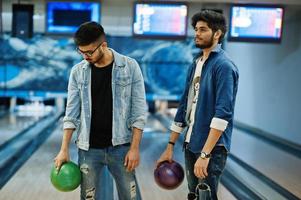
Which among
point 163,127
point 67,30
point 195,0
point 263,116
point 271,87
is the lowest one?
point 163,127

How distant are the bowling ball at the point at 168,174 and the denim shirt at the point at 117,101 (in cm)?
24

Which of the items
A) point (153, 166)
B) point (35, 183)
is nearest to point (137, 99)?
point (35, 183)

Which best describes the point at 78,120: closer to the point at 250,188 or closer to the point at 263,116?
the point at 250,188

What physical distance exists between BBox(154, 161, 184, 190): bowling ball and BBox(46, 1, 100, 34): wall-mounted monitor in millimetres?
3045

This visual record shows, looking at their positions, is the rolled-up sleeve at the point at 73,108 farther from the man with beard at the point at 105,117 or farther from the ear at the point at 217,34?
the ear at the point at 217,34

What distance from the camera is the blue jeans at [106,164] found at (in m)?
1.77

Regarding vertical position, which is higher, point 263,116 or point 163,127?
point 263,116

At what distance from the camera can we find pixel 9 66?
9.98m

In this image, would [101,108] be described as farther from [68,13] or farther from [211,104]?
[68,13]

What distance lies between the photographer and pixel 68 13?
4.59 m

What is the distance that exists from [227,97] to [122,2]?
3.74 m

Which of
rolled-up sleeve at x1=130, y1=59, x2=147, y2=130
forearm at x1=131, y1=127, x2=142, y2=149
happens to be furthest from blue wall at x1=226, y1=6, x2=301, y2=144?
forearm at x1=131, y1=127, x2=142, y2=149

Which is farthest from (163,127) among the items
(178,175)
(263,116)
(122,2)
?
(178,175)

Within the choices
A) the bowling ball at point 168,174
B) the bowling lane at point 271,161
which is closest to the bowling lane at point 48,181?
the bowling lane at point 271,161
